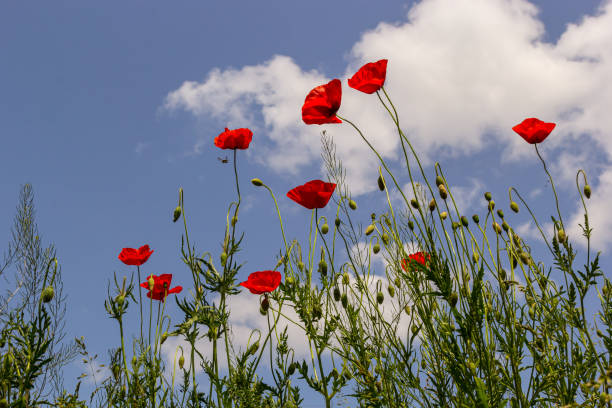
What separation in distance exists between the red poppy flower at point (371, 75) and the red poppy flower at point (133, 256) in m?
1.30

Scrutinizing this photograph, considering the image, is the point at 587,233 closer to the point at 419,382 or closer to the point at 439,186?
the point at 439,186

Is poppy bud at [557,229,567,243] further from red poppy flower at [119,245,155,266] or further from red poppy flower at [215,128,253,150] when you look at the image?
red poppy flower at [119,245,155,266]

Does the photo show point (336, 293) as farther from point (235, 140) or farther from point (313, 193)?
point (235, 140)

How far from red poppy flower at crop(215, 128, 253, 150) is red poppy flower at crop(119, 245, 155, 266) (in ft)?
2.12

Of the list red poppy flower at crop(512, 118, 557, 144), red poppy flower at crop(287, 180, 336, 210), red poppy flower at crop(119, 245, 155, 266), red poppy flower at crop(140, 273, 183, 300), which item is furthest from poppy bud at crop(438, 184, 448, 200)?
red poppy flower at crop(119, 245, 155, 266)

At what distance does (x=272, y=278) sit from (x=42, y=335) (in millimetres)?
944

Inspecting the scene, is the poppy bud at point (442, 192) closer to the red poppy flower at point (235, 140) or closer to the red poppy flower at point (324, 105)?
the red poppy flower at point (324, 105)

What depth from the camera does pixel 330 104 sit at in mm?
2264

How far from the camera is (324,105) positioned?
7.42 feet

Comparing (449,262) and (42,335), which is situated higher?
(449,262)

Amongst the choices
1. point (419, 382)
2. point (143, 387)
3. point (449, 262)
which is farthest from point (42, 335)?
point (419, 382)

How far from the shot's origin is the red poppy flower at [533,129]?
8.27 feet

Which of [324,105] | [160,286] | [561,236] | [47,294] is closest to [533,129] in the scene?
[561,236]

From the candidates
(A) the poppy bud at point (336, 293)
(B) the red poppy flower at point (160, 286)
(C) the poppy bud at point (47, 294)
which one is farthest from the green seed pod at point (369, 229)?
(C) the poppy bud at point (47, 294)
